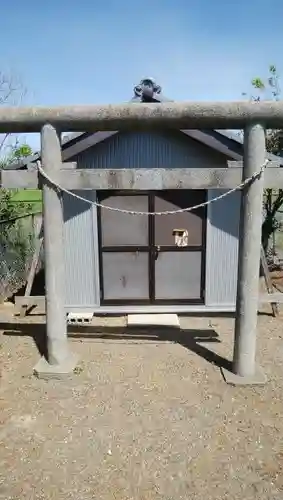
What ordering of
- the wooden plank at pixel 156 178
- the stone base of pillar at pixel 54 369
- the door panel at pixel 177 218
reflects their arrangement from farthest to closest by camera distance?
the door panel at pixel 177 218 → the stone base of pillar at pixel 54 369 → the wooden plank at pixel 156 178

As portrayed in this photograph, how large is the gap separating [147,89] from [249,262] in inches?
145

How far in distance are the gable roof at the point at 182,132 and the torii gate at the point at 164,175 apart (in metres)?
1.95

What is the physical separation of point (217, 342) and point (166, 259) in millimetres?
1931

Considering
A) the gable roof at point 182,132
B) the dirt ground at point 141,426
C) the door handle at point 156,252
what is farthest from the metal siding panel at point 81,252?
the dirt ground at point 141,426

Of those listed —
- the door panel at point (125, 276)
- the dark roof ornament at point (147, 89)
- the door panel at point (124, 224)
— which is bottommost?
the door panel at point (125, 276)

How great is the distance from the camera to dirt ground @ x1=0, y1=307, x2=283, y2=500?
3.19 meters

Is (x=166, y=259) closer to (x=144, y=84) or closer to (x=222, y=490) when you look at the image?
(x=144, y=84)

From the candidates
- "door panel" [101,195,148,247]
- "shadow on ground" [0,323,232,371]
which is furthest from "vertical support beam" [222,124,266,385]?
"door panel" [101,195,148,247]

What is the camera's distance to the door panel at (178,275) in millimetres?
7348

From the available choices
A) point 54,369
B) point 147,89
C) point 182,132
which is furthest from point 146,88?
point 54,369

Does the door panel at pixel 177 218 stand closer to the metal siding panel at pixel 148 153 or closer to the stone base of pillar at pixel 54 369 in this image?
the metal siding panel at pixel 148 153

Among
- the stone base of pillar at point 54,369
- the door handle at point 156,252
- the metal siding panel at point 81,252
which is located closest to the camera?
the stone base of pillar at point 54,369

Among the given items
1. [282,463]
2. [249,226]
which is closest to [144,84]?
[249,226]

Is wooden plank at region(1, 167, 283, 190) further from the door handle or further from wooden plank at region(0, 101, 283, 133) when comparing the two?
the door handle
